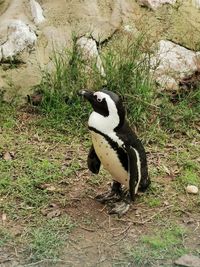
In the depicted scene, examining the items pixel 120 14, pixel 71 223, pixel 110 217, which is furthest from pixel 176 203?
pixel 120 14

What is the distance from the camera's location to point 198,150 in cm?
517

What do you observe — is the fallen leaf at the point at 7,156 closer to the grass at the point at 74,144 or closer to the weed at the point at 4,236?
the grass at the point at 74,144

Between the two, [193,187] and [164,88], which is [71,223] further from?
[164,88]

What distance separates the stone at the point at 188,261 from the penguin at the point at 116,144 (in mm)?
616

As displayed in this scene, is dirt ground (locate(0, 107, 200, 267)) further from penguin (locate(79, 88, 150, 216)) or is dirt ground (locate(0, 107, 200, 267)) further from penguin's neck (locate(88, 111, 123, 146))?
penguin's neck (locate(88, 111, 123, 146))

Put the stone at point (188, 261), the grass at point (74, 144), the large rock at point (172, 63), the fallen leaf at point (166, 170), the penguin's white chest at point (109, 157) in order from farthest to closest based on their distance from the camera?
the large rock at point (172, 63) → the fallen leaf at point (166, 170) → the grass at point (74, 144) → the penguin's white chest at point (109, 157) → the stone at point (188, 261)

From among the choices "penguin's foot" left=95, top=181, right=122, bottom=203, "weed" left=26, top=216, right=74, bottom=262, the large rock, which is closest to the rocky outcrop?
the large rock

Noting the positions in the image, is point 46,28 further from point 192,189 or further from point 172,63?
point 192,189

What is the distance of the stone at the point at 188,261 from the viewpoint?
374 cm

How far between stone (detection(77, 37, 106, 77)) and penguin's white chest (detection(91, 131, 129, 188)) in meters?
1.51

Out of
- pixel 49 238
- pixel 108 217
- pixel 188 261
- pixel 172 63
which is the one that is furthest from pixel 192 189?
pixel 172 63

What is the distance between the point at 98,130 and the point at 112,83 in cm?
141

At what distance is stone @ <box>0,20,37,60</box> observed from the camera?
223 inches

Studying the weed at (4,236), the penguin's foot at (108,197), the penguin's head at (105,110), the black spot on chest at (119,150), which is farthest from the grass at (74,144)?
the penguin's head at (105,110)
